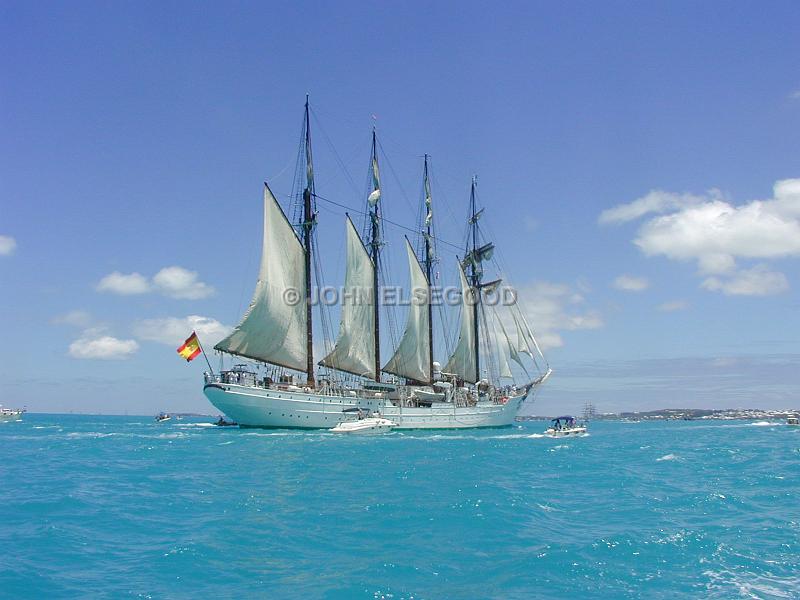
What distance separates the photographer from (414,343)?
247 feet

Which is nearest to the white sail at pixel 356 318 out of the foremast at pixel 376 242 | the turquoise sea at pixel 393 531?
the foremast at pixel 376 242

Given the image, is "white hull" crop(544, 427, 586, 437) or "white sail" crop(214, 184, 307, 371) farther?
"white hull" crop(544, 427, 586, 437)

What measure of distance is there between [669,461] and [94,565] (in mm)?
34317

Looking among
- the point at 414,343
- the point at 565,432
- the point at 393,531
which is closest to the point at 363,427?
the point at 414,343

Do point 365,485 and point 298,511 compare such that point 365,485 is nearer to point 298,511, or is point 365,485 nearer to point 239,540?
point 298,511

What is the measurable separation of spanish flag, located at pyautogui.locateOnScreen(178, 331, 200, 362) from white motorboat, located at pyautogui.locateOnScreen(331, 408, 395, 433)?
14529 mm

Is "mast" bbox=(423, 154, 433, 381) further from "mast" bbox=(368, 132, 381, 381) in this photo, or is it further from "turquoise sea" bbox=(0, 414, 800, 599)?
"turquoise sea" bbox=(0, 414, 800, 599)

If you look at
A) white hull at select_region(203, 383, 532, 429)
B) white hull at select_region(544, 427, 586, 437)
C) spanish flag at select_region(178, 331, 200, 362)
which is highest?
spanish flag at select_region(178, 331, 200, 362)

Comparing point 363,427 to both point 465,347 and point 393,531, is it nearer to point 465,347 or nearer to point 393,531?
point 465,347

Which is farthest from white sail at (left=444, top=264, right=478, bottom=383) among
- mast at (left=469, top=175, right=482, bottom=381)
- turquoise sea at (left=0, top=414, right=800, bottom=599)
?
turquoise sea at (left=0, top=414, right=800, bottom=599)

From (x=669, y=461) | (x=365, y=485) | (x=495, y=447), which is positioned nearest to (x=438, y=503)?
(x=365, y=485)

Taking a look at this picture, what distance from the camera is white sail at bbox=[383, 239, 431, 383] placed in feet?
246

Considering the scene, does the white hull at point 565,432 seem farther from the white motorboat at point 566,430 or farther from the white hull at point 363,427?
the white hull at point 363,427

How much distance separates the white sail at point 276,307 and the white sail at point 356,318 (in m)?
4.53
